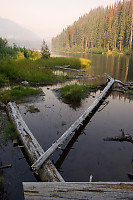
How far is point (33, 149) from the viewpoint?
174 inches

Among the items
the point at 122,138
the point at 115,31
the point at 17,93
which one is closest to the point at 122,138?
the point at 122,138

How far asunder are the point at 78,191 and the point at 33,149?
2317mm

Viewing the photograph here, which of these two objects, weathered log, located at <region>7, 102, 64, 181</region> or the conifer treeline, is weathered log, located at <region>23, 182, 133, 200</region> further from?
the conifer treeline

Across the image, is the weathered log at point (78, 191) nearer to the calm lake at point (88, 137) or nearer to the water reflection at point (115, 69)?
the calm lake at point (88, 137)

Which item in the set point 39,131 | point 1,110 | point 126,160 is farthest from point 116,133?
point 1,110

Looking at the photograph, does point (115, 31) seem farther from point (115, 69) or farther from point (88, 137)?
point (88, 137)

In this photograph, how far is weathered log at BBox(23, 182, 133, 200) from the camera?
→ 2.46 meters

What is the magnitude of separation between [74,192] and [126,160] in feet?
9.86

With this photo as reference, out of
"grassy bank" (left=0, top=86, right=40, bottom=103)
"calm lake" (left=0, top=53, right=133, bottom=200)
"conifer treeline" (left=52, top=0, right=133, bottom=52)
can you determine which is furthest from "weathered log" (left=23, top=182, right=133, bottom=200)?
"conifer treeline" (left=52, top=0, right=133, bottom=52)

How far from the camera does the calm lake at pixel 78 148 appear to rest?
13.4 ft

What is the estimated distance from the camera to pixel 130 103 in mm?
10219

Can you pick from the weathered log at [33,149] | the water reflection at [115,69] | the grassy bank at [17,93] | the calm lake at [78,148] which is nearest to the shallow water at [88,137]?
the calm lake at [78,148]

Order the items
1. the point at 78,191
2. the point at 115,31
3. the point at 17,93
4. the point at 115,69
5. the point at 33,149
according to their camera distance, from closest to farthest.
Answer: the point at 78,191 → the point at 33,149 → the point at 17,93 → the point at 115,69 → the point at 115,31

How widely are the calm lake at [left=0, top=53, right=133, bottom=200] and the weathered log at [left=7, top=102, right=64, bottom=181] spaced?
47cm
